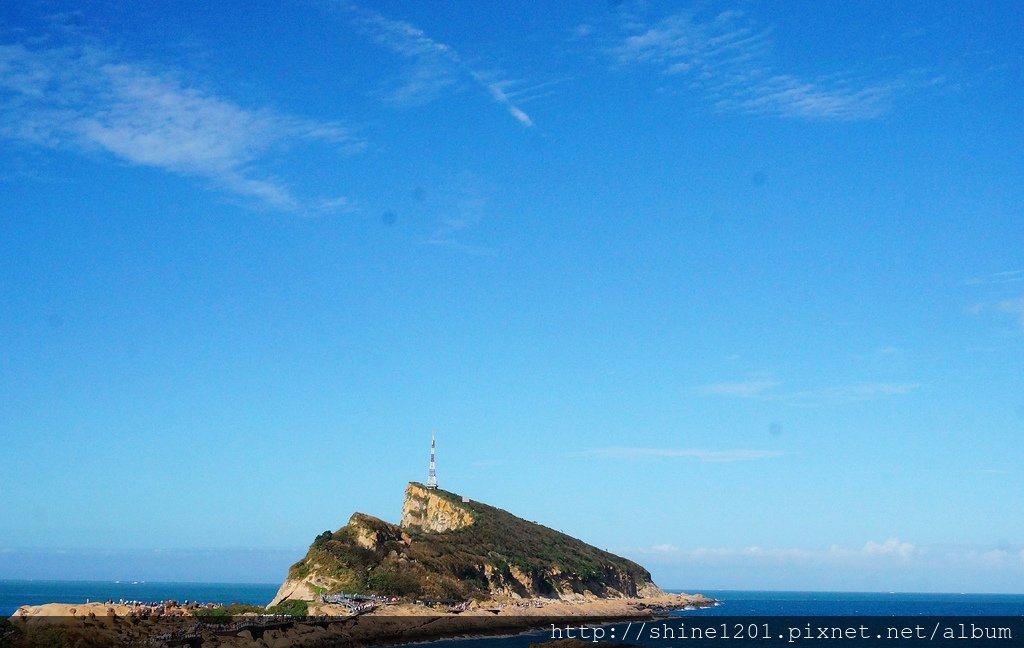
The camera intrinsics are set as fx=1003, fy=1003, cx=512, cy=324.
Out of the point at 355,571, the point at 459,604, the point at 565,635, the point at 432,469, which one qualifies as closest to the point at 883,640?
the point at 565,635

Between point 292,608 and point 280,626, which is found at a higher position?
point 292,608

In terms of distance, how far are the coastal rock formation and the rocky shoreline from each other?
8.39 meters

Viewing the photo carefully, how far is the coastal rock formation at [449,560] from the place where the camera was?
5034 inches

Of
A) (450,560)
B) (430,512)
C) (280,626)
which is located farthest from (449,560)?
(280,626)

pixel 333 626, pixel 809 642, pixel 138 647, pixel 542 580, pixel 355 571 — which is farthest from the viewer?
pixel 542 580

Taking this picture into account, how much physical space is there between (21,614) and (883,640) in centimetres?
9242

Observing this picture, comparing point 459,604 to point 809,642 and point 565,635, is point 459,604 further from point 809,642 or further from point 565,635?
point 809,642

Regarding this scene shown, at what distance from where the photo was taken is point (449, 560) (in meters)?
144

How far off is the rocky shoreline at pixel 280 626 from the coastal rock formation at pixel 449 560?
839 centimetres

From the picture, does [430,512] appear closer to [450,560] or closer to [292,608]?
[450,560]

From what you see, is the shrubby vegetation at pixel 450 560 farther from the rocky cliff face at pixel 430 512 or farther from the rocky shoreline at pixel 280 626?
the rocky shoreline at pixel 280 626

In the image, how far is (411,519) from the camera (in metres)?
181

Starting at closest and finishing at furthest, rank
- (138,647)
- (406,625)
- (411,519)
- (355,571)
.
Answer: (138,647), (406,625), (355,571), (411,519)

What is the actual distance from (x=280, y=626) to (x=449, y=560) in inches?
2318
